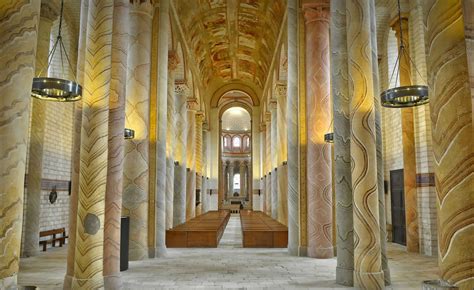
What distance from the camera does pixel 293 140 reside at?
11.5 metres

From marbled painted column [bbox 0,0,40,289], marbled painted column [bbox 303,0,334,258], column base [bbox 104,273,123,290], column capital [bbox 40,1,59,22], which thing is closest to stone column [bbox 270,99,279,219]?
marbled painted column [bbox 303,0,334,258]

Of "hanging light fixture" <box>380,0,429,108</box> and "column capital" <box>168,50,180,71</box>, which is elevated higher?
"column capital" <box>168,50,180,71</box>

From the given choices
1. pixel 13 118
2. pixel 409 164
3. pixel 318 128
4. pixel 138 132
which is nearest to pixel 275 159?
pixel 409 164

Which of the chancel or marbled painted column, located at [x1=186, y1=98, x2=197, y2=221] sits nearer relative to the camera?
the chancel

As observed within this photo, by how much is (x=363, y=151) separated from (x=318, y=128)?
4.22 meters

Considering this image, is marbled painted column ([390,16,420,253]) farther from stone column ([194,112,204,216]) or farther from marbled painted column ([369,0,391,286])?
stone column ([194,112,204,216])

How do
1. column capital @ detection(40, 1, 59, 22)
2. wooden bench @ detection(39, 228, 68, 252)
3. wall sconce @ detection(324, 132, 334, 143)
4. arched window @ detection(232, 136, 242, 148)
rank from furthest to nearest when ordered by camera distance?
arched window @ detection(232, 136, 242, 148) → wooden bench @ detection(39, 228, 68, 252) → column capital @ detection(40, 1, 59, 22) → wall sconce @ detection(324, 132, 334, 143)

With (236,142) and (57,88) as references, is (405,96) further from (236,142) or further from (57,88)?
(236,142)

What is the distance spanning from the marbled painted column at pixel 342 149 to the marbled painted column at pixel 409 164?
17.3ft

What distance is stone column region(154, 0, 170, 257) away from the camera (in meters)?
11.0

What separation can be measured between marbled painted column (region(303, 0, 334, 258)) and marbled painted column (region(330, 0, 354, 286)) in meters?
3.15

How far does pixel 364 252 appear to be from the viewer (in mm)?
6516

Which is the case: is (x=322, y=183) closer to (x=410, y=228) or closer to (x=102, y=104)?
(x=410, y=228)

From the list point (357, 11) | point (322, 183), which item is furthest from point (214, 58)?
point (357, 11)
